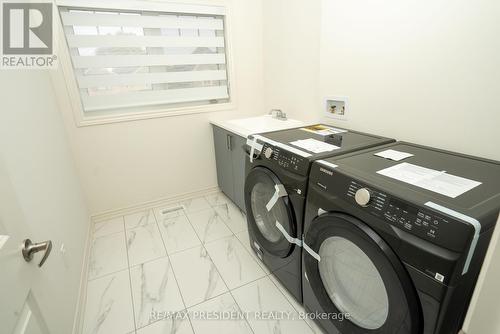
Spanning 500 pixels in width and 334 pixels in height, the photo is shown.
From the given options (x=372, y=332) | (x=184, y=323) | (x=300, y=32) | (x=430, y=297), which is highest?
(x=300, y=32)

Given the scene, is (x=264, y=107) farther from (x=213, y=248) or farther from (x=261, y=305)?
(x=261, y=305)

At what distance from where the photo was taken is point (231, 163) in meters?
2.40

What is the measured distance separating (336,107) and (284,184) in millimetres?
889

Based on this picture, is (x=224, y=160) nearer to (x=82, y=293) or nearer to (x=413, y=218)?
(x=82, y=293)

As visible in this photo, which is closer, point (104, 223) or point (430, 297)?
point (430, 297)

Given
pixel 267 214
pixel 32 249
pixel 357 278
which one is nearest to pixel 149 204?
pixel 267 214

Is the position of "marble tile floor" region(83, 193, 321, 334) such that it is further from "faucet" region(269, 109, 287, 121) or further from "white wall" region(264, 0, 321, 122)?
"white wall" region(264, 0, 321, 122)

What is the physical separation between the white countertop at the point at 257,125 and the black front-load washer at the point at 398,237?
91 cm

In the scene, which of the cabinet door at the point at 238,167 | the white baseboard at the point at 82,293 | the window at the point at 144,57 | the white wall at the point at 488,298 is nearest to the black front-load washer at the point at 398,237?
the white wall at the point at 488,298

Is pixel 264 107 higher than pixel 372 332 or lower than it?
higher

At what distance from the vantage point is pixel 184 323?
1467 millimetres

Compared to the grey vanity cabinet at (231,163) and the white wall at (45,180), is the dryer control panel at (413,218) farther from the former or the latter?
the grey vanity cabinet at (231,163)

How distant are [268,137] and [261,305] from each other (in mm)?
1033

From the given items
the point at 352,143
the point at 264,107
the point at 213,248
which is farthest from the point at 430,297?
the point at 264,107
